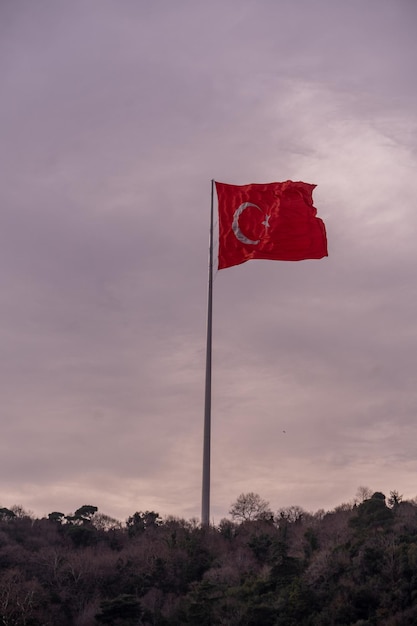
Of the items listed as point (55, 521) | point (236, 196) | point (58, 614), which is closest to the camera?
point (58, 614)

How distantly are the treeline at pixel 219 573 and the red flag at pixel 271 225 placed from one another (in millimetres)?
17201

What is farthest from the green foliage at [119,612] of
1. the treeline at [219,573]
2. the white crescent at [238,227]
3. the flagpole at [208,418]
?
the white crescent at [238,227]

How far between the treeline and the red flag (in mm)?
17201

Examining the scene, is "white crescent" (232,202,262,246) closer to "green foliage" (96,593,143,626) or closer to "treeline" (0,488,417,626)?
"treeline" (0,488,417,626)

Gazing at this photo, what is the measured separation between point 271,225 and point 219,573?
20722mm

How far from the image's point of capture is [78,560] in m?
55.2

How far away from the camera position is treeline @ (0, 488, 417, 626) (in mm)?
46469

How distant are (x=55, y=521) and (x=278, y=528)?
17.5 meters

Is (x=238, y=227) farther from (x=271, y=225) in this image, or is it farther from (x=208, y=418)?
(x=208, y=418)

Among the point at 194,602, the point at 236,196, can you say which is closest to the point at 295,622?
the point at 194,602

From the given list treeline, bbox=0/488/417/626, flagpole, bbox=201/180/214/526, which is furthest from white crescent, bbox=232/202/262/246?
treeline, bbox=0/488/417/626

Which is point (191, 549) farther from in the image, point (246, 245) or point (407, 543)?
point (246, 245)

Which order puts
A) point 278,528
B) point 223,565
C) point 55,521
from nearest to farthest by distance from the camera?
point 223,565 < point 278,528 < point 55,521

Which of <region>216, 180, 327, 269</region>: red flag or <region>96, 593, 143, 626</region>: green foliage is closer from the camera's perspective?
<region>96, 593, 143, 626</region>: green foliage
